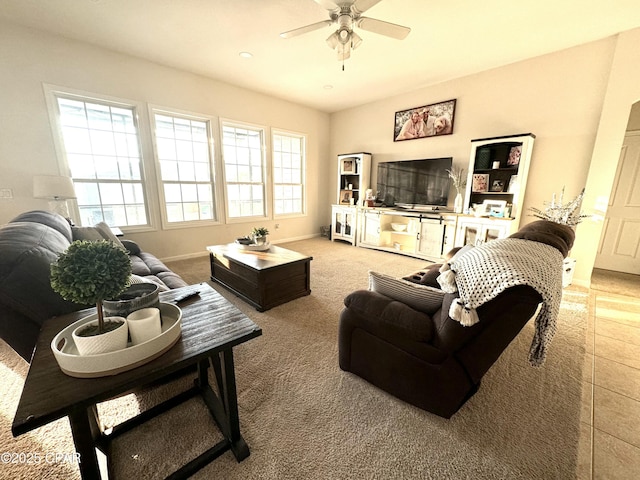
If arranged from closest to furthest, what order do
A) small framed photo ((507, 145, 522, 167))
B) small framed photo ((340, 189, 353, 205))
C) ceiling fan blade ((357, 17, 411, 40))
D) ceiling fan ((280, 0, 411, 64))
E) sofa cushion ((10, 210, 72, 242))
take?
sofa cushion ((10, 210, 72, 242)) < ceiling fan ((280, 0, 411, 64)) < ceiling fan blade ((357, 17, 411, 40)) < small framed photo ((507, 145, 522, 167)) < small framed photo ((340, 189, 353, 205))

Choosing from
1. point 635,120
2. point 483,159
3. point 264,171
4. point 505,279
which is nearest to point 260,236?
point 264,171

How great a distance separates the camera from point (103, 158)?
3418mm

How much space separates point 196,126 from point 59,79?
1.54 meters

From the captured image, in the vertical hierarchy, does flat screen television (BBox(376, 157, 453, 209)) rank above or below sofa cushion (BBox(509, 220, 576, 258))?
above

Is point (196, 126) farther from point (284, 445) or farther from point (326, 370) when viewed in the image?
point (284, 445)

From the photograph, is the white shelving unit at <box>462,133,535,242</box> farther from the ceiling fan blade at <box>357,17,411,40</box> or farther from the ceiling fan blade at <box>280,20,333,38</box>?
the ceiling fan blade at <box>280,20,333,38</box>

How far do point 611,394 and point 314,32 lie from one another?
3.90 meters

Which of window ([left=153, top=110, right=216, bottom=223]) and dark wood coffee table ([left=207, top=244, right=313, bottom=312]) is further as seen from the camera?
window ([left=153, top=110, right=216, bottom=223])

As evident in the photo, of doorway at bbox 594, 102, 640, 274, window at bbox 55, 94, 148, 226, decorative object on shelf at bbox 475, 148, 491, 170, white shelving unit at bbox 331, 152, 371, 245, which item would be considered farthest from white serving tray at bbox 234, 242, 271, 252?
doorway at bbox 594, 102, 640, 274

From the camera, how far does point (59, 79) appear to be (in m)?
2.97

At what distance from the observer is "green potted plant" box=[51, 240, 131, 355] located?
746 millimetres

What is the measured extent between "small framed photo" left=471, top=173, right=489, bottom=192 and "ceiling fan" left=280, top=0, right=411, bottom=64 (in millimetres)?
2388

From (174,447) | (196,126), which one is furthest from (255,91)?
(174,447)

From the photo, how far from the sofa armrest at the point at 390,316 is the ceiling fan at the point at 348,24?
2086mm
